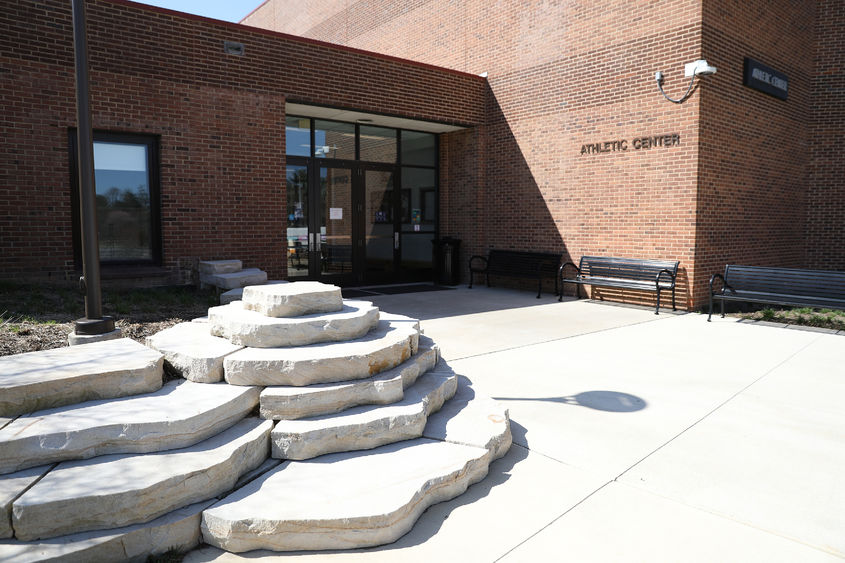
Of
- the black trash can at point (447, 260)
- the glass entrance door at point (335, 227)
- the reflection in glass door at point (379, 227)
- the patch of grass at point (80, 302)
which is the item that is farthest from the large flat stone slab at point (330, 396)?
the black trash can at point (447, 260)

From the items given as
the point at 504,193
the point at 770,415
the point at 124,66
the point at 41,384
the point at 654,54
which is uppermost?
the point at 654,54

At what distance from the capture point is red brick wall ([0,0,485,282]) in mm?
7395

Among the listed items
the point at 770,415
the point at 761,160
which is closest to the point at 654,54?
the point at 761,160

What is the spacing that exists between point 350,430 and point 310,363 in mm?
490

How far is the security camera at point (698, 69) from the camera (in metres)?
8.59

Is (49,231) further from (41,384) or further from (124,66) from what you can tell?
(41,384)

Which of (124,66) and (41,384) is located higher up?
(124,66)

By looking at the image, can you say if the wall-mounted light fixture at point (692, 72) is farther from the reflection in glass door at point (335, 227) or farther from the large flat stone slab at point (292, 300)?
the large flat stone slab at point (292, 300)

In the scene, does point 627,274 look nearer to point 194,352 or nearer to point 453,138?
Result: point 453,138

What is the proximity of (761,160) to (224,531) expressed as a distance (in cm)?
1150

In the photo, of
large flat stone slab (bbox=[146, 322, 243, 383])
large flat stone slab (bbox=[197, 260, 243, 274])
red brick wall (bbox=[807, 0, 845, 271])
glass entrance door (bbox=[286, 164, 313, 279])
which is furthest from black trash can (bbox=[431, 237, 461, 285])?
large flat stone slab (bbox=[146, 322, 243, 383])

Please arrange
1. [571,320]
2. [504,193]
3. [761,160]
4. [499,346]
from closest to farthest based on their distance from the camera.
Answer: [499,346]
[571,320]
[761,160]
[504,193]

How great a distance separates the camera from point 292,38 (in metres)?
9.55

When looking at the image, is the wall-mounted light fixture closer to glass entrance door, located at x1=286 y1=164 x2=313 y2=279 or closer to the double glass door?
the double glass door
